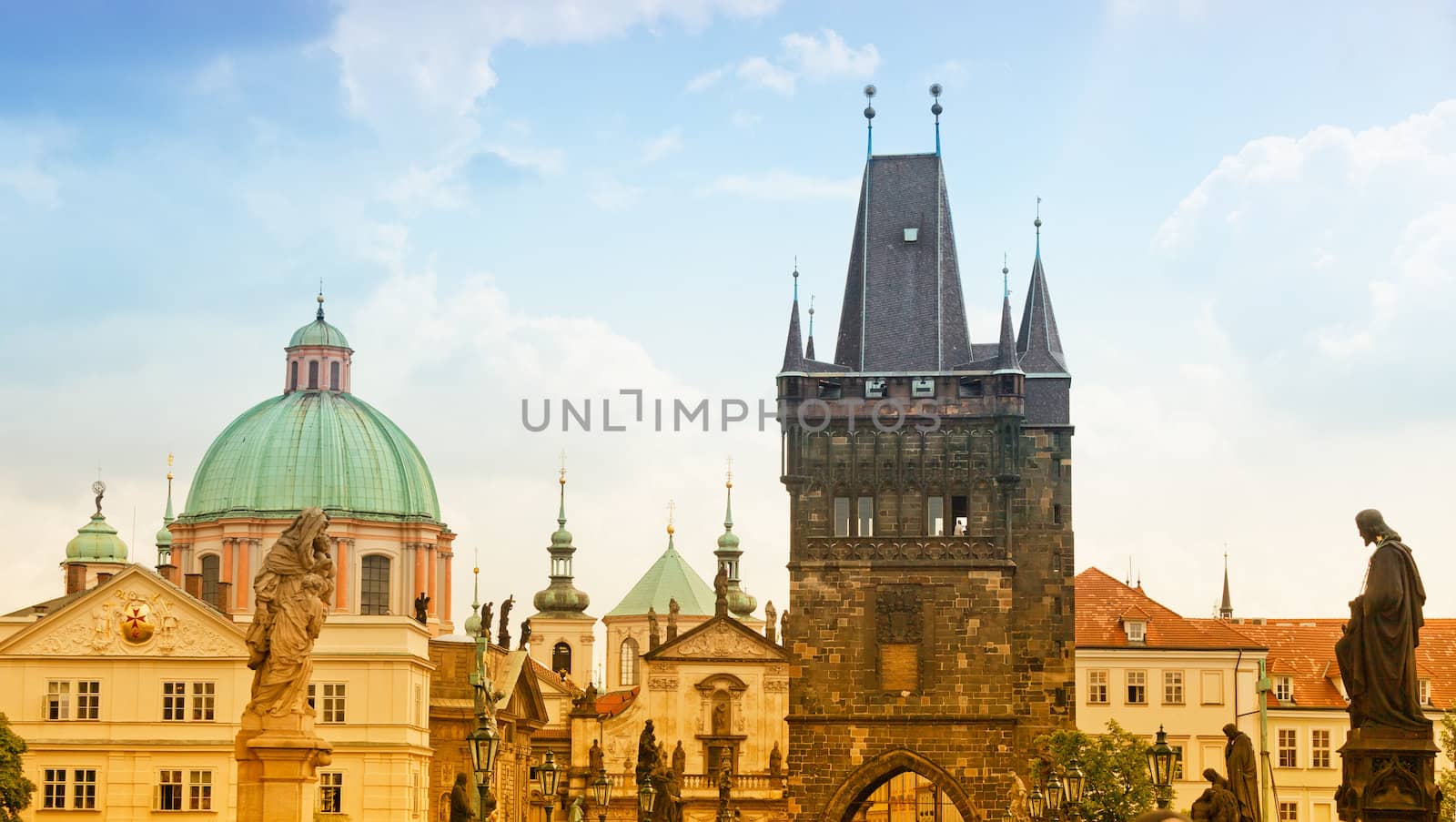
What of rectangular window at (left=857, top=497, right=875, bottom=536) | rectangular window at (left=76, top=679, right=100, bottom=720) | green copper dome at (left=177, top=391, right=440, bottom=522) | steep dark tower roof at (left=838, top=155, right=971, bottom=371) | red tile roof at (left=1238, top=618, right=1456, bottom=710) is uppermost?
steep dark tower roof at (left=838, top=155, right=971, bottom=371)

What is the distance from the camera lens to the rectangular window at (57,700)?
63.5m

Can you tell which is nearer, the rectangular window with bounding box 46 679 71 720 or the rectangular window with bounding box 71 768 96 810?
the rectangular window with bounding box 71 768 96 810

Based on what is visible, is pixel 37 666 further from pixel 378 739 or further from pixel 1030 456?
pixel 1030 456

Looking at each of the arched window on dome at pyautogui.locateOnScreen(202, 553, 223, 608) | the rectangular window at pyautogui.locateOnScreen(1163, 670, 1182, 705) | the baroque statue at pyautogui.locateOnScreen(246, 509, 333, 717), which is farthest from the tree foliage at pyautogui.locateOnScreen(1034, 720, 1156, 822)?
the baroque statue at pyautogui.locateOnScreen(246, 509, 333, 717)

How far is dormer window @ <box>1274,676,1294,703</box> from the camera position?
74.9 metres

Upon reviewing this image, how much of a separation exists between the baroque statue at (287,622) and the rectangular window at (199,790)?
46682mm

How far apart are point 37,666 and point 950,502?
85.1 feet

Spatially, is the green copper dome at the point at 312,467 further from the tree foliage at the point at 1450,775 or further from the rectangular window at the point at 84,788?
the tree foliage at the point at 1450,775

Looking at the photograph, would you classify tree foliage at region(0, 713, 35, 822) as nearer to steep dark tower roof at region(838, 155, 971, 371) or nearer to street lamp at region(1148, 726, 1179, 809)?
steep dark tower roof at region(838, 155, 971, 371)

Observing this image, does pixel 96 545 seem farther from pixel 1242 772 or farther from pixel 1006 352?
pixel 1242 772

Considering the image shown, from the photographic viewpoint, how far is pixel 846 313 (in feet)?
227

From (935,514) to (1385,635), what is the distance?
49.6 m

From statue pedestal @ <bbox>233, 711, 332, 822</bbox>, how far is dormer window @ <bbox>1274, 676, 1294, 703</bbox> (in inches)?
2397

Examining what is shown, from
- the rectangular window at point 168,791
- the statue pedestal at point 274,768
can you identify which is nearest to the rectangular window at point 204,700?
the rectangular window at point 168,791
